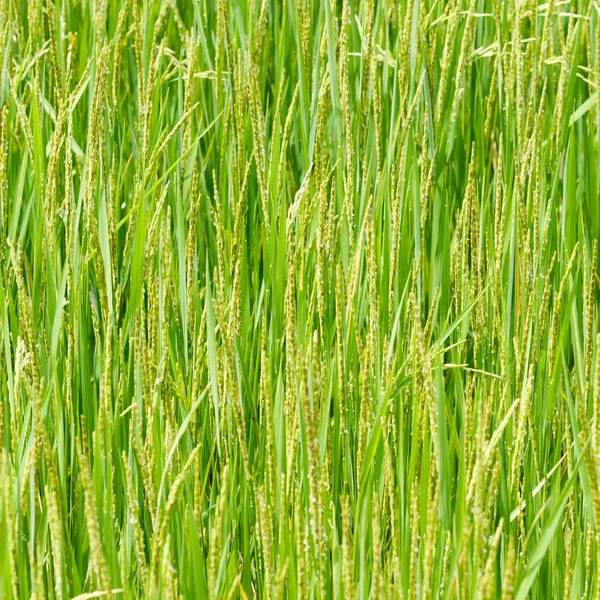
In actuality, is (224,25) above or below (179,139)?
above

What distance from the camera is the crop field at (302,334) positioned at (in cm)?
110

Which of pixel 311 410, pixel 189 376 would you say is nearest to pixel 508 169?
pixel 189 376

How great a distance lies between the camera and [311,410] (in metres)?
0.91

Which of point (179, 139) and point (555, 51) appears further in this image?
point (555, 51)

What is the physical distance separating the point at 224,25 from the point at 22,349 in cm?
99

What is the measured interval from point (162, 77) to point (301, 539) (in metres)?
1.17

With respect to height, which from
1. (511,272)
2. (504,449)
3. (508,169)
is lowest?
(504,449)

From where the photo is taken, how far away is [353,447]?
56.8 inches

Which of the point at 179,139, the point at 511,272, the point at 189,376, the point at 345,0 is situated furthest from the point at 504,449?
the point at 179,139

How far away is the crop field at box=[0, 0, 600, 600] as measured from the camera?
1.10 meters

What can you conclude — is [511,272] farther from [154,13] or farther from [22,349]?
[154,13]

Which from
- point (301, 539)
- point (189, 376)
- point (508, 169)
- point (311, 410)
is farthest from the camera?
point (508, 169)

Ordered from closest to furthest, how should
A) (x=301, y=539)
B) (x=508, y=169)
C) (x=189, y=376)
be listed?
1. (x=301, y=539)
2. (x=189, y=376)
3. (x=508, y=169)

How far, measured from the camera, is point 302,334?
4.94 ft
